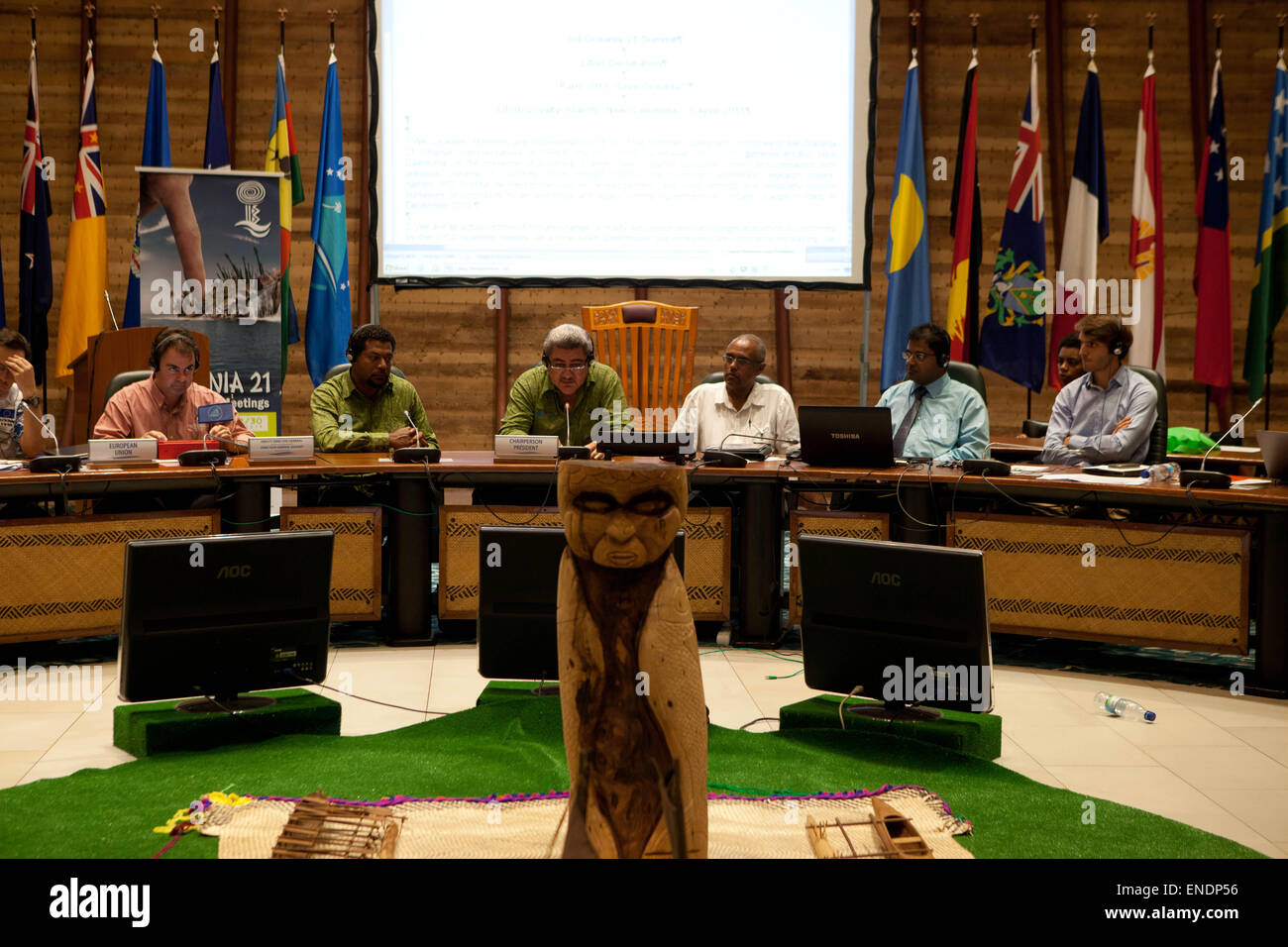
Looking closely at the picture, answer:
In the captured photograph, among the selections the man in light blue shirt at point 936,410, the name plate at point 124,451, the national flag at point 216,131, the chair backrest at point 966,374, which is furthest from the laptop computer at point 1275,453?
the national flag at point 216,131

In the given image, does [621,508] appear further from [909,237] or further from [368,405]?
[909,237]

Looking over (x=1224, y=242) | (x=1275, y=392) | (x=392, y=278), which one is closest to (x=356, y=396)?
(x=392, y=278)

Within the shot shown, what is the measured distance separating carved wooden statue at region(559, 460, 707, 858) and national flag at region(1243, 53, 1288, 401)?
243 inches

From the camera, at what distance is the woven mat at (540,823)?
2227mm

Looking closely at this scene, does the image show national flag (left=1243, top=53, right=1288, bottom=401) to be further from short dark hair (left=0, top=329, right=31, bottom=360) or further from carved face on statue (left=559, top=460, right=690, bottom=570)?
short dark hair (left=0, top=329, right=31, bottom=360)

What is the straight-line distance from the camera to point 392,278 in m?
6.68

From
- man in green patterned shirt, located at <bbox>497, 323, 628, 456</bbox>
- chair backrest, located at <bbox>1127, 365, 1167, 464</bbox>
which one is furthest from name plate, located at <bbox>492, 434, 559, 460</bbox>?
chair backrest, located at <bbox>1127, 365, 1167, 464</bbox>

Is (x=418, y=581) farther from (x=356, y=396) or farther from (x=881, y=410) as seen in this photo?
(x=881, y=410)

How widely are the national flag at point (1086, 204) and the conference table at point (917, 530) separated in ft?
9.35

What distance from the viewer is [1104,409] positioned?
4602 millimetres

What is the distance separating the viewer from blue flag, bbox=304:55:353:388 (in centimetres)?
646

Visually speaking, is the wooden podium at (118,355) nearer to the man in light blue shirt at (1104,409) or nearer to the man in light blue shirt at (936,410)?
the man in light blue shirt at (936,410)

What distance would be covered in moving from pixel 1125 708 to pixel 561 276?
4510mm
